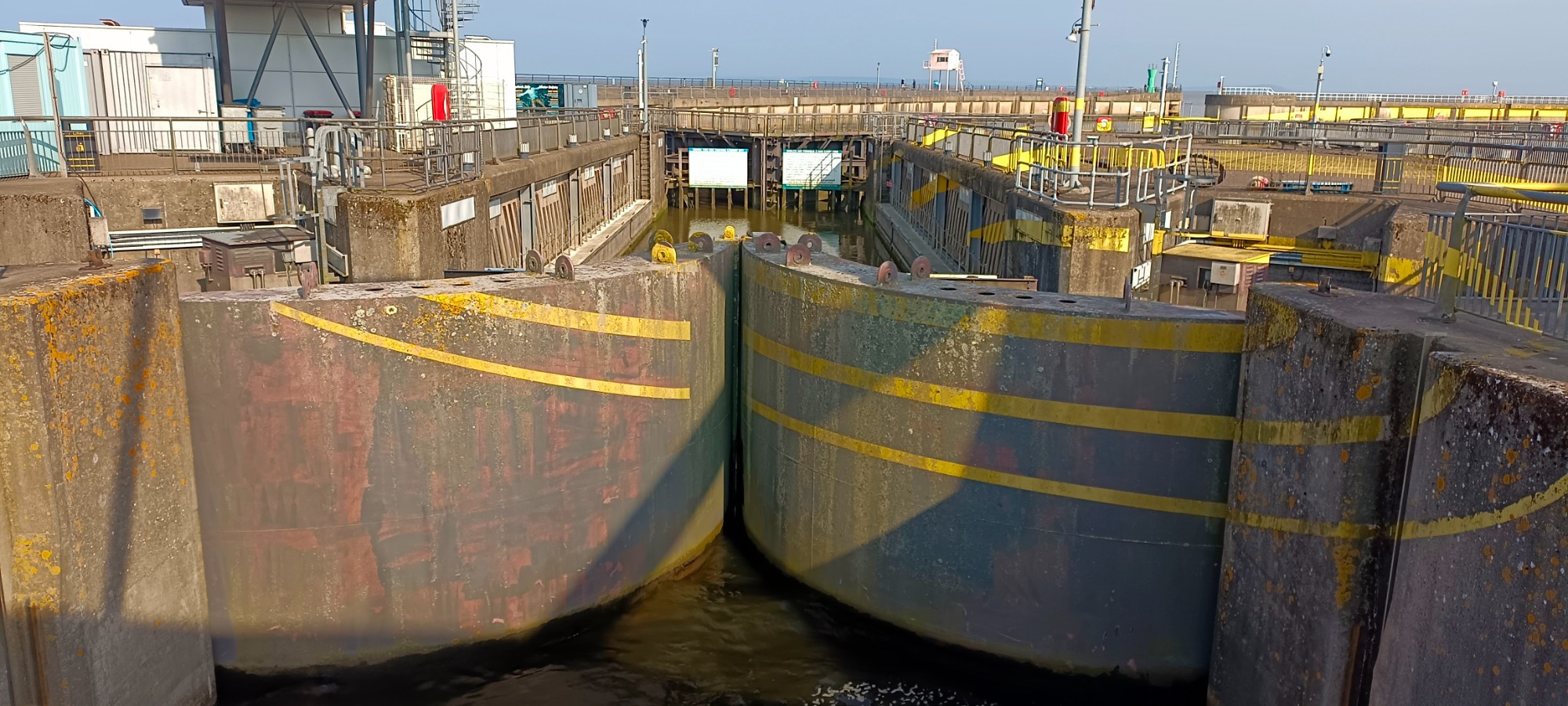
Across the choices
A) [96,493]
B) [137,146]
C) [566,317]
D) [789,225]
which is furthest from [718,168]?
[96,493]

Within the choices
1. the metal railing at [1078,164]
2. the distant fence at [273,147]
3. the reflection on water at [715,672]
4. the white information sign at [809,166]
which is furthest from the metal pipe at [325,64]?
the white information sign at [809,166]

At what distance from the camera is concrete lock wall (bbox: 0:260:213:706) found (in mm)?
6656

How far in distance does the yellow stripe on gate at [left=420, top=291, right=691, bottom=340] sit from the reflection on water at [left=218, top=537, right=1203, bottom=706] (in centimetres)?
254

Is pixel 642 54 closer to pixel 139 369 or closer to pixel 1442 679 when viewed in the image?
pixel 139 369

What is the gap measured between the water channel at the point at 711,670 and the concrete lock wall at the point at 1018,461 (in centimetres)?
23

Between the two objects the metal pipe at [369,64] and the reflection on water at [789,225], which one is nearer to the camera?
the metal pipe at [369,64]

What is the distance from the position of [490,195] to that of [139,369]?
9836 mm

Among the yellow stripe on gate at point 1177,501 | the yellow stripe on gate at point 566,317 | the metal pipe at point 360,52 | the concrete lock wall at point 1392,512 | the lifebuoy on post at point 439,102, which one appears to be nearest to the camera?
the concrete lock wall at point 1392,512

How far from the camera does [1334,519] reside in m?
6.76

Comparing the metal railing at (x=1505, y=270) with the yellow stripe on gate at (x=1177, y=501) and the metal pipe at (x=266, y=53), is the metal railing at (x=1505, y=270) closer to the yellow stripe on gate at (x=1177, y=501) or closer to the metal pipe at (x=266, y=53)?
the yellow stripe on gate at (x=1177, y=501)

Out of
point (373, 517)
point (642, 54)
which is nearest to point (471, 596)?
point (373, 517)

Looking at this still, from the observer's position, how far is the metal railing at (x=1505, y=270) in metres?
6.08

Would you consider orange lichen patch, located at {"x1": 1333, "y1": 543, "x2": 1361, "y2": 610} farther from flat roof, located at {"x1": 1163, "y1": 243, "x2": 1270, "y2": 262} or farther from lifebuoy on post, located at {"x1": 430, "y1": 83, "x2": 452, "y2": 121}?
lifebuoy on post, located at {"x1": 430, "y1": 83, "x2": 452, "y2": 121}

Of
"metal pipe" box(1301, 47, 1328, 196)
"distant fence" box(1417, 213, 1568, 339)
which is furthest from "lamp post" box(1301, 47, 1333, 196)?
"distant fence" box(1417, 213, 1568, 339)
